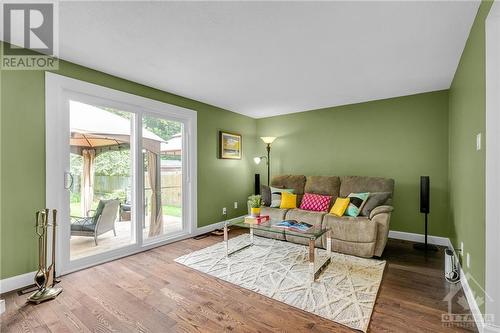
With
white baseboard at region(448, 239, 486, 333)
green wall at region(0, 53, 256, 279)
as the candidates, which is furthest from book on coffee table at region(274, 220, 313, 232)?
green wall at region(0, 53, 256, 279)

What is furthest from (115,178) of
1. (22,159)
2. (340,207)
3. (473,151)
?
(473,151)

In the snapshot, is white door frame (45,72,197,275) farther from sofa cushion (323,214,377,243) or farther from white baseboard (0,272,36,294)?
sofa cushion (323,214,377,243)

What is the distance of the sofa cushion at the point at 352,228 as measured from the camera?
121 inches

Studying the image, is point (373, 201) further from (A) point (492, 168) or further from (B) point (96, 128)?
(B) point (96, 128)

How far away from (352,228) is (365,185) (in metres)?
1.00

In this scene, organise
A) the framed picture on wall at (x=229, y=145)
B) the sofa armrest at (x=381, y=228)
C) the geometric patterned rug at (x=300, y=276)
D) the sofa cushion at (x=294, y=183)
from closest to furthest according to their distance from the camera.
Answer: the geometric patterned rug at (x=300, y=276)
the sofa armrest at (x=381, y=228)
the sofa cushion at (x=294, y=183)
the framed picture on wall at (x=229, y=145)

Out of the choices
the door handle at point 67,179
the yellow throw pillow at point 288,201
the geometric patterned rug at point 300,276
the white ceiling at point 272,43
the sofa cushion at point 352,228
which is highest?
the white ceiling at point 272,43

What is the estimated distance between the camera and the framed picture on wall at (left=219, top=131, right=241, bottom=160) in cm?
473

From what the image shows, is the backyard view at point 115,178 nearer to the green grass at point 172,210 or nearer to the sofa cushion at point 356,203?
the green grass at point 172,210

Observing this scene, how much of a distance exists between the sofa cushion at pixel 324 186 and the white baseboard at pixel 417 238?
118 centimetres

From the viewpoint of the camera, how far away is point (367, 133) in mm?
4281

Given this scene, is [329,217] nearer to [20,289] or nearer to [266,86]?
[266,86]

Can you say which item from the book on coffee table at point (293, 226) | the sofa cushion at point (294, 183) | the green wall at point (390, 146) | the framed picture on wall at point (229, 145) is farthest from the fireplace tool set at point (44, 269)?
the green wall at point (390, 146)

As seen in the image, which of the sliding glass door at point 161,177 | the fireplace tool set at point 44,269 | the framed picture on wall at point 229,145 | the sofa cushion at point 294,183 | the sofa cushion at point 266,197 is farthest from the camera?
the framed picture on wall at point 229,145
